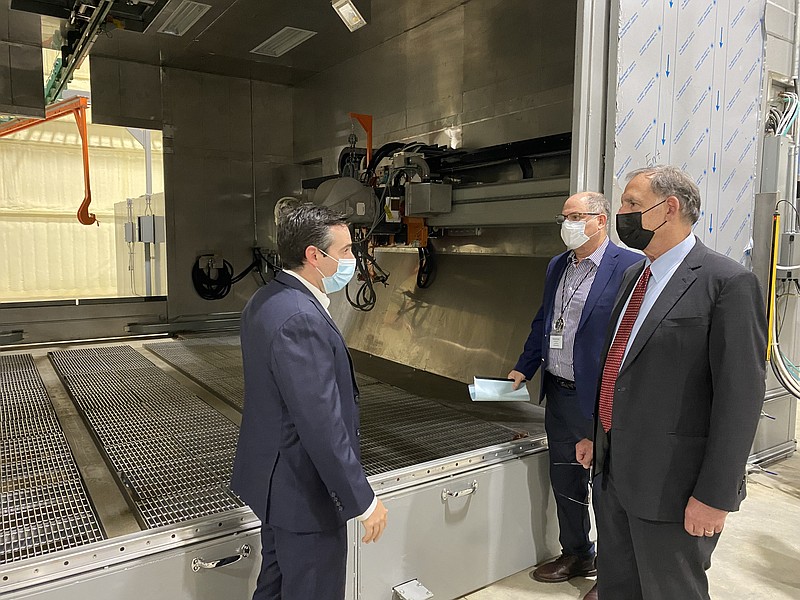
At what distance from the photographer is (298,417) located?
141cm

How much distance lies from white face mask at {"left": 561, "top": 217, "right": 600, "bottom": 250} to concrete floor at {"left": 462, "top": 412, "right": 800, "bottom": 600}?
1390mm

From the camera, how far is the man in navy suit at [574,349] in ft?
7.19

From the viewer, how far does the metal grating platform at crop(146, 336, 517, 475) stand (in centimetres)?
261

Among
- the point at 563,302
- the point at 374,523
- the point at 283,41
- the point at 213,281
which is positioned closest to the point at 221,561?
the point at 374,523

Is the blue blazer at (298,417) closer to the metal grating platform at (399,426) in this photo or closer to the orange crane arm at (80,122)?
the metal grating platform at (399,426)

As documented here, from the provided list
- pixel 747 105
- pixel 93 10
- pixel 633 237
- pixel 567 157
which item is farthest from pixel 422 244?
pixel 633 237

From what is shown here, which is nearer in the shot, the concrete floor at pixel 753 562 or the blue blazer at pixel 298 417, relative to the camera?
the blue blazer at pixel 298 417

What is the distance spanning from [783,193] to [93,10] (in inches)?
175

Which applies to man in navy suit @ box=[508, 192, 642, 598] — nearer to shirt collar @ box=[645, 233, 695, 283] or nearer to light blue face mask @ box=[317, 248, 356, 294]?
shirt collar @ box=[645, 233, 695, 283]

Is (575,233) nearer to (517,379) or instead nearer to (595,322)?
(595,322)

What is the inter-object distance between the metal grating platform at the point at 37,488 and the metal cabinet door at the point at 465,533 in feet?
3.08

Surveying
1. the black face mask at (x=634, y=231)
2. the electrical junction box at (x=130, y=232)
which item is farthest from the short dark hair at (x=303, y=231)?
the electrical junction box at (x=130, y=232)

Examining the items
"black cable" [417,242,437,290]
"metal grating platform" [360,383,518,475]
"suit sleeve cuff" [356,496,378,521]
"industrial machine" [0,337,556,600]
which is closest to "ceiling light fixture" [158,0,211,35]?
"black cable" [417,242,437,290]

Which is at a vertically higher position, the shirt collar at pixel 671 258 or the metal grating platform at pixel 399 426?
the shirt collar at pixel 671 258
